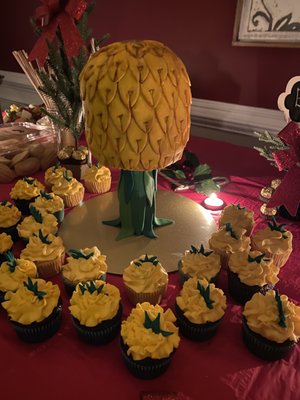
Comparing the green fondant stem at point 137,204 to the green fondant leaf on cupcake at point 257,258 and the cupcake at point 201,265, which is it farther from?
the green fondant leaf on cupcake at point 257,258

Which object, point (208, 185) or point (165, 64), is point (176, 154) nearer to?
point (165, 64)

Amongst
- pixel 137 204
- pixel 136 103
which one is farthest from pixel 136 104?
pixel 137 204

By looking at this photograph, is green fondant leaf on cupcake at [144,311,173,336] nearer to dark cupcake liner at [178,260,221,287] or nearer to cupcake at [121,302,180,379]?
cupcake at [121,302,180,379]

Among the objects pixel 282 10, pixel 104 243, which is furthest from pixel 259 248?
pixel 282 10

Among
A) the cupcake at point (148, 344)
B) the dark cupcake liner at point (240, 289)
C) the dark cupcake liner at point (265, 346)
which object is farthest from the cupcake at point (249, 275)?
the cupcake at point (148, 344)

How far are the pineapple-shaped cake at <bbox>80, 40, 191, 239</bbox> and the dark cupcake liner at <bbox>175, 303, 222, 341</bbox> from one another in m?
0.40

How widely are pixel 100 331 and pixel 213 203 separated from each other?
0.75m

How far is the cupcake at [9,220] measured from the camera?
114 cm

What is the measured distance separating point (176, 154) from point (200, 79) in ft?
4.06

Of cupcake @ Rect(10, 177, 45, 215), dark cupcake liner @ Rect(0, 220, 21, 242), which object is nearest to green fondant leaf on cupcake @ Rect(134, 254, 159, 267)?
dark cupcake liner @ Rect(0, 220, 21, 242)

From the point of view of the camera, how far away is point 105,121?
2.92 ft

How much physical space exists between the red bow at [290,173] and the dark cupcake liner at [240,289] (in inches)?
12.9

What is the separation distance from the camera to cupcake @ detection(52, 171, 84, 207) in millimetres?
1343

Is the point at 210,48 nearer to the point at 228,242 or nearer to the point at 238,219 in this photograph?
the point at 238,219
